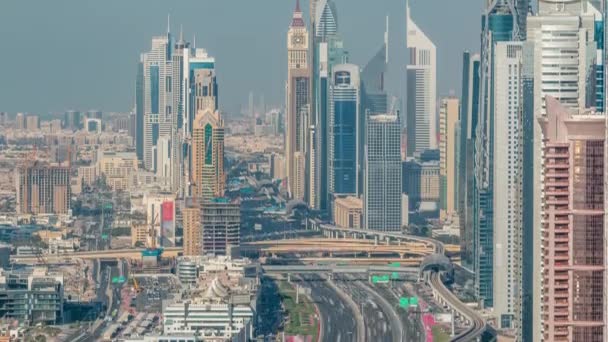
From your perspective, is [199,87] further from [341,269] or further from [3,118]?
[341,269]

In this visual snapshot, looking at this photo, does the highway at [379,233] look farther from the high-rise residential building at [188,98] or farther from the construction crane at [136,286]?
the construction crane at [136,286]

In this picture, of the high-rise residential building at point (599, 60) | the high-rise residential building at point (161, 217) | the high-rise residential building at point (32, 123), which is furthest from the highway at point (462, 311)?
the high-rise residential building at point (32, 123)

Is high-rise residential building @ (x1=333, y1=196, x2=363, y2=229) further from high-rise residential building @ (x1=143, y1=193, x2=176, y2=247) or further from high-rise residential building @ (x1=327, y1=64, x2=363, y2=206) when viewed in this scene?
high-rise residential building @ (x1=143, y1=193, x2=176, y2=247)

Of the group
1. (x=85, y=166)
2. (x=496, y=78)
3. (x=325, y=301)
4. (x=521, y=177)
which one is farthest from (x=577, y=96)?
(x=85, y=166)

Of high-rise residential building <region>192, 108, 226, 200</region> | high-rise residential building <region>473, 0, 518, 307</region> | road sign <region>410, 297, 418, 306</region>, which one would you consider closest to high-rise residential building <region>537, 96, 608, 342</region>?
high-rise residential building <region>473, 0, 518, 307</region>

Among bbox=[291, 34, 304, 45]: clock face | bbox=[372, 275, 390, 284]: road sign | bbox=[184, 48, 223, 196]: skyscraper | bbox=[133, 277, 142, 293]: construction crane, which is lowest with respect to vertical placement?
bbox=[372, 275, 390, 284]: road sign

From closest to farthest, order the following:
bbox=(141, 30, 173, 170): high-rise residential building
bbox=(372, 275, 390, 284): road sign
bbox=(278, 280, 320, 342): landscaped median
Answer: bbox=(278, 280, 320, 342): landscaped median
bbox=(372, 275, 390, 284): road sign
bbox=(141, 30, 173, 170): high-rise residential building
